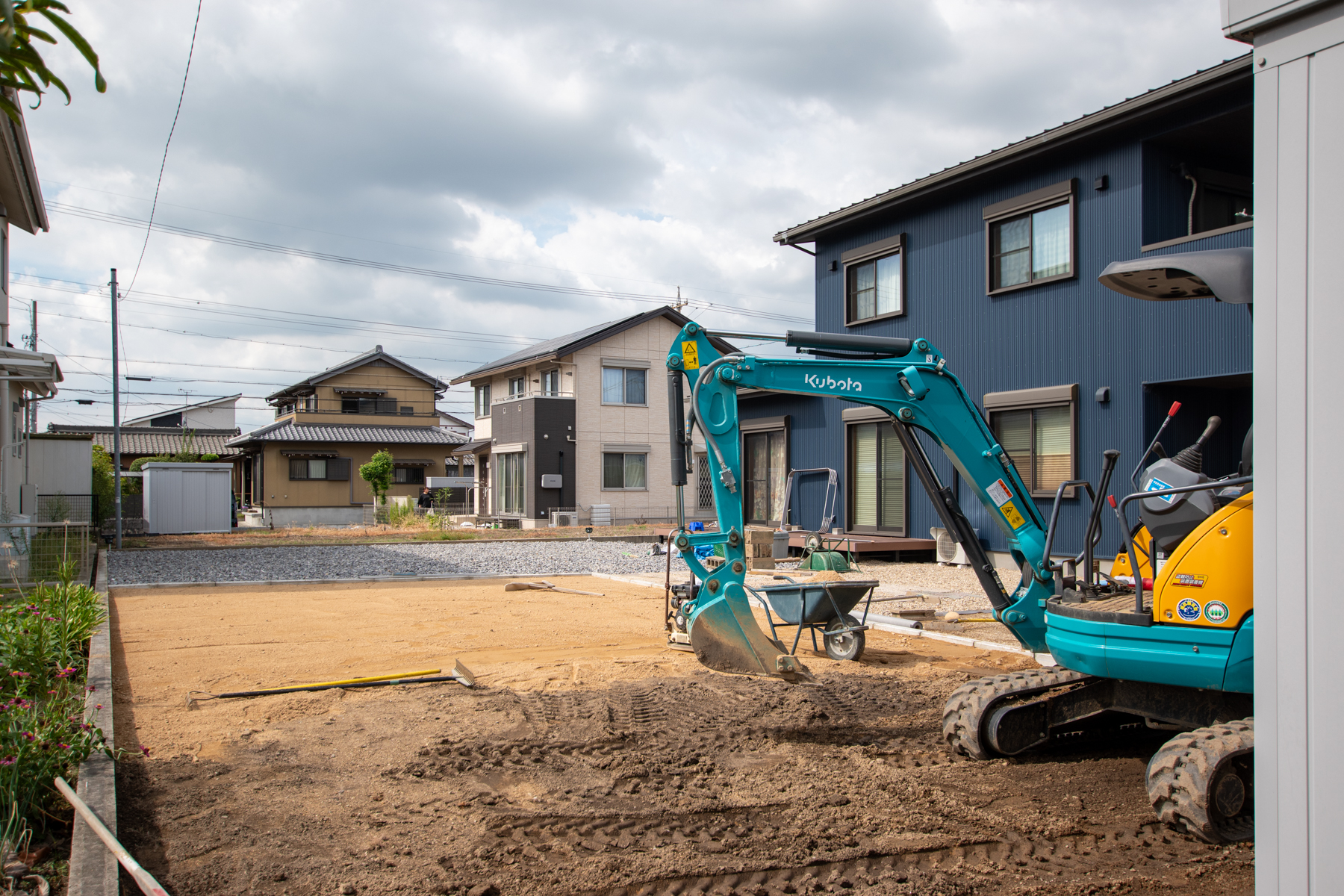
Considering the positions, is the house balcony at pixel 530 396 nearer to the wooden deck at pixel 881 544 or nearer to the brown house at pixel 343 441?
the brown house at pixel 343 441

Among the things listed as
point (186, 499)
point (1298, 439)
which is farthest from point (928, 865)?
point (186, 499)

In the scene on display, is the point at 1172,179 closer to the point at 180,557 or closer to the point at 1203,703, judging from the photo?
the point at 1203,703

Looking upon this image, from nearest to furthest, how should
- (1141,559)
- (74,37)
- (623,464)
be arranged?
(74,37)
(1141,559)
(623,464)

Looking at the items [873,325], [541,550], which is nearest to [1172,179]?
[873,325]

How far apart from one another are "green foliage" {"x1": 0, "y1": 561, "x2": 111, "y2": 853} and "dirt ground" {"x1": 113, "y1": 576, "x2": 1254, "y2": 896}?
13.7 inches

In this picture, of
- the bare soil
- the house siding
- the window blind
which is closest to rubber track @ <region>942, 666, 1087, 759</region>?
the window blind

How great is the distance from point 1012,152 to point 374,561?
13468 millimetres

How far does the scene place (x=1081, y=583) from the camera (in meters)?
5.43

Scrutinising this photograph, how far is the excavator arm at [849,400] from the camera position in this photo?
6.83 meters

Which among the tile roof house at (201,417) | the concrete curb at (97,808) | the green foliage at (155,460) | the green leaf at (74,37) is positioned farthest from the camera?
the tile roof house at (201,417)

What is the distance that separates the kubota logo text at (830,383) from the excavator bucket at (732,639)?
1.60 m

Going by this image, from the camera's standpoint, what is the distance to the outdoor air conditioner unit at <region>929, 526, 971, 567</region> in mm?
15828

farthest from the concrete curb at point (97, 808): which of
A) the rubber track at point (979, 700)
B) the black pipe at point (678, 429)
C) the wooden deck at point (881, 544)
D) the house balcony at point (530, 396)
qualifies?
the house balcony at point (530, 396)

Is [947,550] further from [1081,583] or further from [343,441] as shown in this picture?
[343,441]
